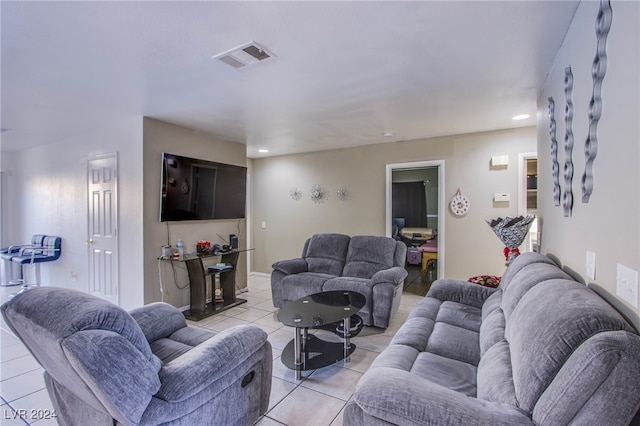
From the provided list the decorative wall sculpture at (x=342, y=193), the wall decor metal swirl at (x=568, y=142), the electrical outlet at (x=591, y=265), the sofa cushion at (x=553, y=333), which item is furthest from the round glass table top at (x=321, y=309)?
the decorative wall sculpture at (x=342, y=193)

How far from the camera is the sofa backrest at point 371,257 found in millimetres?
3943

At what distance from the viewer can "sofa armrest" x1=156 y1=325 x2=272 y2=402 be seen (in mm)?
1359

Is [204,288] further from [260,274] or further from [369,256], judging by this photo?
[260,274]

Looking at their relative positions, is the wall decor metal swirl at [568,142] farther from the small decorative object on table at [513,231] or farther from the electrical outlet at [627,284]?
the small decorative object on table at [513,231]

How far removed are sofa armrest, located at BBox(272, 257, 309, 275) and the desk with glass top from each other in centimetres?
74

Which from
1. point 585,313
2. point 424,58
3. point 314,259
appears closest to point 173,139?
point 314,259

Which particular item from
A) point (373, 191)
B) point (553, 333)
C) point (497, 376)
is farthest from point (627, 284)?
point (373, 191)

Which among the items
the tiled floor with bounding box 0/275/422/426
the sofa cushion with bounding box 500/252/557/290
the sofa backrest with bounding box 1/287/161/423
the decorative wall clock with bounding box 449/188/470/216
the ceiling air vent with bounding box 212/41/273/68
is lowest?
the tiled floor with bounding box 0/275/422/426

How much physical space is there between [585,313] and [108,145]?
4.77 meters

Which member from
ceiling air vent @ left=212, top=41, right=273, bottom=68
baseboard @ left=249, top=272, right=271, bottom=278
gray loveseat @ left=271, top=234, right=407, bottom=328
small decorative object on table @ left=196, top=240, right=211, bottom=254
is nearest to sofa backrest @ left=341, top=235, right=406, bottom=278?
gray loveseat @ left=271, top=234, right=407, bottom=328

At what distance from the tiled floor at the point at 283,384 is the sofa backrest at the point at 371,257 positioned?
69cm

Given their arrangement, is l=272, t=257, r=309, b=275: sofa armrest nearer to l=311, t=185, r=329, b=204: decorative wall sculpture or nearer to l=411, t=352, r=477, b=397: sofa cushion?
l=311, t=185, r=329, b=204: decorative wall sculpture

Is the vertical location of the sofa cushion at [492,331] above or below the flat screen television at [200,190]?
below

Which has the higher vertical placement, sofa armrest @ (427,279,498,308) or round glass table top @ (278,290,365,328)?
sofa armrest @ (427,279,498,308)
